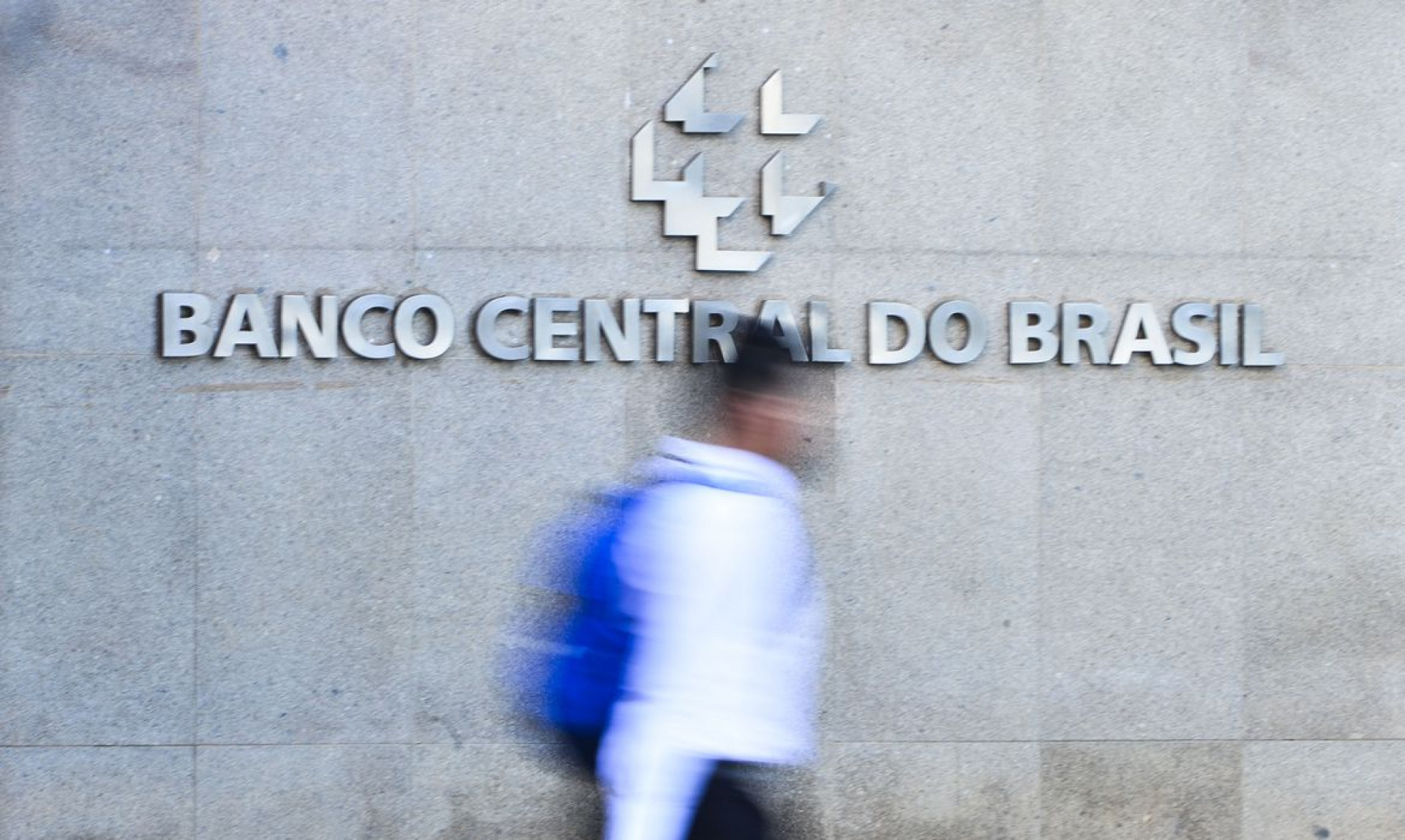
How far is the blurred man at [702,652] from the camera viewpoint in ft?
10.5

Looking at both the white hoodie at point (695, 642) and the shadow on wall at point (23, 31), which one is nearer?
the white hoodie at point (695, 642)

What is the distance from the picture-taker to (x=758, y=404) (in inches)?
132

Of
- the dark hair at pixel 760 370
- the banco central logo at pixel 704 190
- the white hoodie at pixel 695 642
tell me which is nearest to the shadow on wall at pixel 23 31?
the banco central logo at pixel 704 190

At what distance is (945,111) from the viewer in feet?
19.8

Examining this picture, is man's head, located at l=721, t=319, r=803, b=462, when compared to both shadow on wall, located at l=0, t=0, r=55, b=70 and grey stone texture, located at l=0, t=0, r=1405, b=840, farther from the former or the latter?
shadow on wall, located at l=0, t=0, r=55, b=70

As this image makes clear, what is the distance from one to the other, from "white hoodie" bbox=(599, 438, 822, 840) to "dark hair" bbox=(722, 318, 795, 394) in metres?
0.17

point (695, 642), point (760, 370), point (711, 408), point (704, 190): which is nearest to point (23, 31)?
point (704, 190)

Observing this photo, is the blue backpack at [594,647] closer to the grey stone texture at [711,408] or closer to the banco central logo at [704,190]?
the grey stone texture at [711,408]

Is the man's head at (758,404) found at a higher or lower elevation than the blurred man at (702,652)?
higher

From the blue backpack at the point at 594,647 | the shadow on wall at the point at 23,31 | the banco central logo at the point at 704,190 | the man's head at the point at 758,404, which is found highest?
the shadow on wall at the point at 23,31

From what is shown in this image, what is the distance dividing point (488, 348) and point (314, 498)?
0.87 metres

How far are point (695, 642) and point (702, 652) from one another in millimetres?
25

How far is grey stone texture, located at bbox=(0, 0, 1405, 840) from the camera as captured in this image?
19.3 ft

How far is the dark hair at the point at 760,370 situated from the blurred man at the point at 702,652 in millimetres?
31
